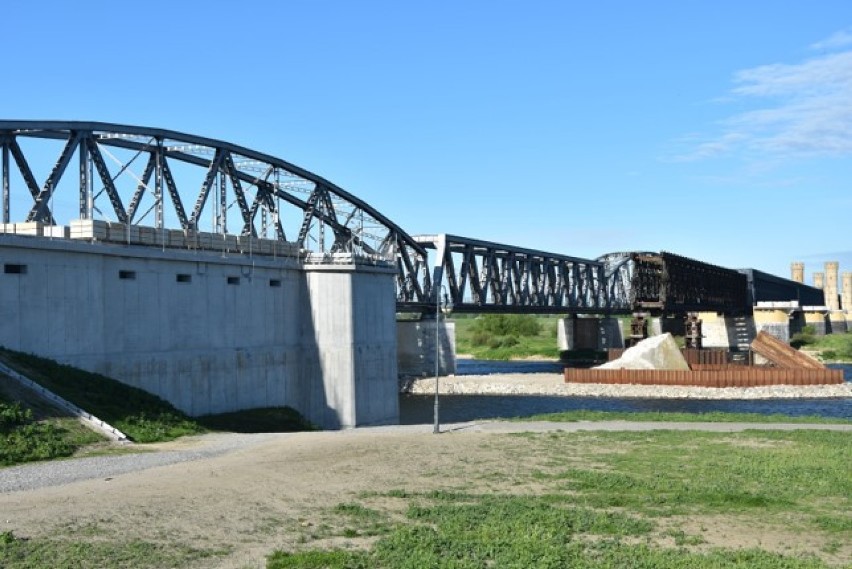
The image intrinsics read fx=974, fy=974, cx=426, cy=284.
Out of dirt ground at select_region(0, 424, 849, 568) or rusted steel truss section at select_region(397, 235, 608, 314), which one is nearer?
dirt ground at select_region(0, 424, 849, 568)

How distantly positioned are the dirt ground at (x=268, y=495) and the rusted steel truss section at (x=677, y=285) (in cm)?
9879

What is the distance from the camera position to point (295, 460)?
32500 millimetres

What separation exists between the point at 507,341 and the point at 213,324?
126 m

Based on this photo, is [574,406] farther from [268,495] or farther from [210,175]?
[268,495]

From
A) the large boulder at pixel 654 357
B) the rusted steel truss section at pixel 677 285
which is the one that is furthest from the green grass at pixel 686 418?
the rusted steel truss section at pixel 677 285

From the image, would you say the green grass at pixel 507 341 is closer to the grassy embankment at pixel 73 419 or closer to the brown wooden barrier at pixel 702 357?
the brown wooden barrier at pixel 702 357

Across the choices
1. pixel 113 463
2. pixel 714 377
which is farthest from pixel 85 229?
pixel 714 377

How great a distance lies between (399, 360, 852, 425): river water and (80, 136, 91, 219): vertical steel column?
26249 mm

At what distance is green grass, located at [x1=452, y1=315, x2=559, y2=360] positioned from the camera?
162625 mm

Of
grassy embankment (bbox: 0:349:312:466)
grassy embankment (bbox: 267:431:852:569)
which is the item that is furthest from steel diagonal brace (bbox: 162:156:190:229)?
grassy embankment (bbox: 267:431:852:569)

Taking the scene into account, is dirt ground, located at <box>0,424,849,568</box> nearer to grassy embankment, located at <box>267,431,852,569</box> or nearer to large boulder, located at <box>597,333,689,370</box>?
grassy embankment, located at <box>267,431,852,569</box>

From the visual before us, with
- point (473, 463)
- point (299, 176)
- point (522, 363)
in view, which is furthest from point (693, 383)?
point (473, 463)

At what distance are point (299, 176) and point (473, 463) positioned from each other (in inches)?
1930

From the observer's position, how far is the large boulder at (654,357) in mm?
99688
